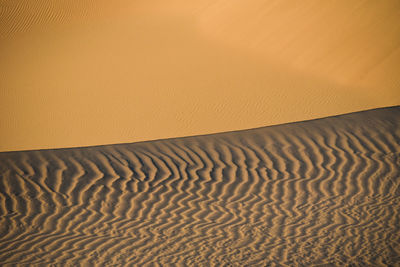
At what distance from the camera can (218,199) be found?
25.0ft

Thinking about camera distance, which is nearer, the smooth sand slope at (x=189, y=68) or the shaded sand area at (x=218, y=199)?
the shaded sand area at (x=218, y=199)

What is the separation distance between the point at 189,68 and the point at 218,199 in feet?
22.5

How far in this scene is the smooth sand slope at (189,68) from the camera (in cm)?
1146

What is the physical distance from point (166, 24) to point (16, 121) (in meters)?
6.91

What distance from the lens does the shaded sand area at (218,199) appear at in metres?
5.95

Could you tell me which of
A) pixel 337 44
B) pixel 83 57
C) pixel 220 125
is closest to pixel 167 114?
pixel 220 125

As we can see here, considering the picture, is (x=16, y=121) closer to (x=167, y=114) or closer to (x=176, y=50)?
(x=167, y=114)

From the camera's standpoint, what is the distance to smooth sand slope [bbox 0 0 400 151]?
37.6 ft

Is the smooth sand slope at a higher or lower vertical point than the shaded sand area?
higher

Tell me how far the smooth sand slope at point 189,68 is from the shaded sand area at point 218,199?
0.82 metres

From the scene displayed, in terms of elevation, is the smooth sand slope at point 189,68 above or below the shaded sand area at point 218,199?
above

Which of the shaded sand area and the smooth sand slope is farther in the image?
the smooth sand slope

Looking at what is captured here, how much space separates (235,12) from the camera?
55.1ft

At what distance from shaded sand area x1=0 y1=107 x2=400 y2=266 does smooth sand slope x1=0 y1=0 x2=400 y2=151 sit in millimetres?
823
